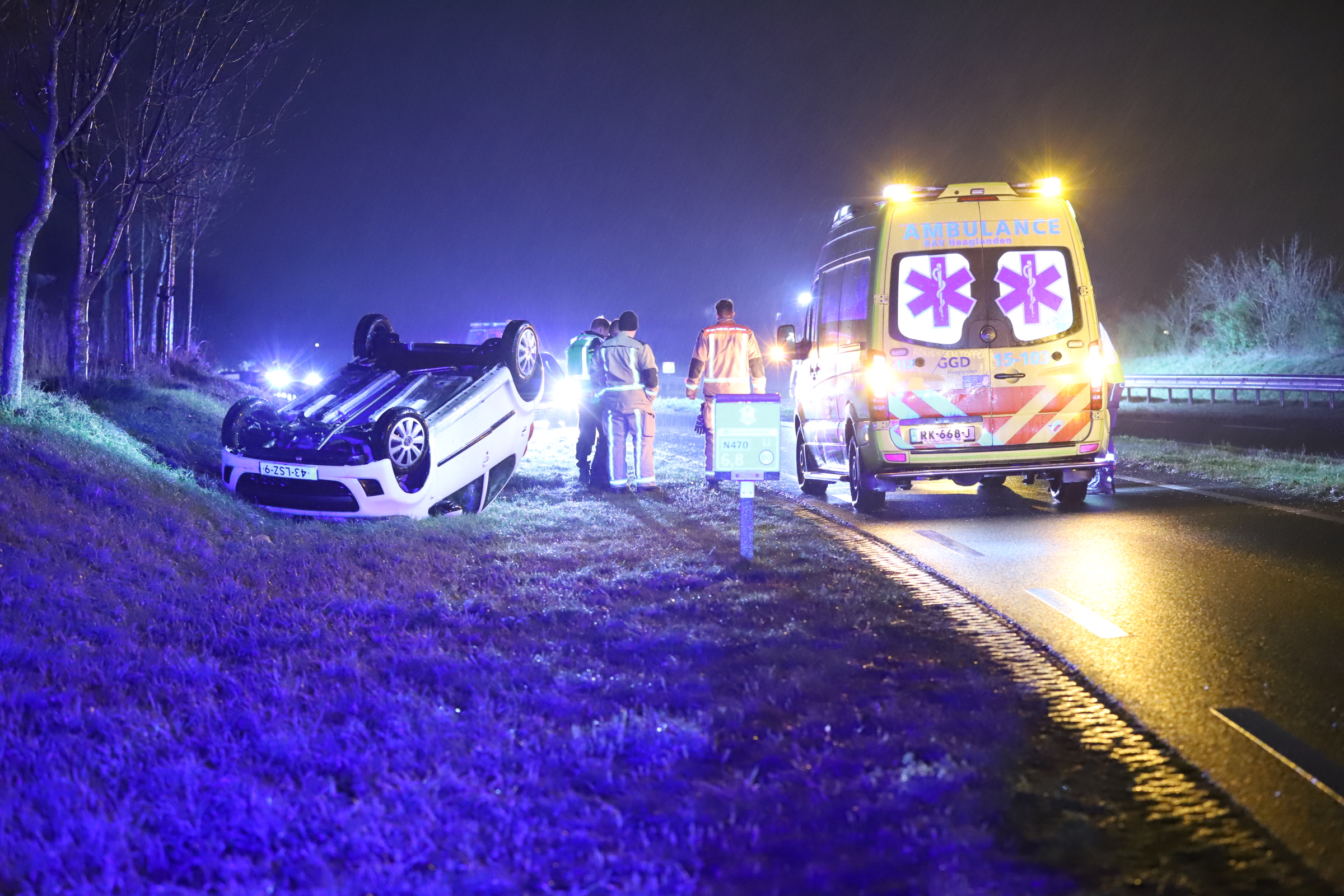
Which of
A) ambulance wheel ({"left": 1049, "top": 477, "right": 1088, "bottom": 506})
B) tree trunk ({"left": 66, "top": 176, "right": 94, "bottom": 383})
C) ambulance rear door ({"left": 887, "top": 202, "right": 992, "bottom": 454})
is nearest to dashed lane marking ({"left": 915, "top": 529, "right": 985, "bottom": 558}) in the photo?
ambulance rear door ({"left": 887, "top": 202, "right": 992, "bottom": 454})

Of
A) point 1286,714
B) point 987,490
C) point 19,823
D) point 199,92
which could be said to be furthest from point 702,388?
point 19,823

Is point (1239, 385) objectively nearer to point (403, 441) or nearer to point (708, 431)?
point (708, 431)

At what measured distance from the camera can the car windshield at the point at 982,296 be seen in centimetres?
1027

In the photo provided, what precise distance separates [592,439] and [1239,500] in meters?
7.17

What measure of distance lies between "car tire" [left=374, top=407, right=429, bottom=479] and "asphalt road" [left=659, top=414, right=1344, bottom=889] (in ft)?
12.6

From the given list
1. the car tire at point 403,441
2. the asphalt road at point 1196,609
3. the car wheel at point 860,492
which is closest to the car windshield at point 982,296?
the car wheel at point 860,492

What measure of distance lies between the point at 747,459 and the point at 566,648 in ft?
9.09

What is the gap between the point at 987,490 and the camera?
13.0m

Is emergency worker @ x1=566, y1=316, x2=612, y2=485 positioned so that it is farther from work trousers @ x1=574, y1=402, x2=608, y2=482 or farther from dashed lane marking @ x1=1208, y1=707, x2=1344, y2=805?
dashed lane marking @ x1=1208, y1=707, x2=1344, y2=805

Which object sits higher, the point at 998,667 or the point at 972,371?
the point at 972,371

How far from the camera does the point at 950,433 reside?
10.4 m

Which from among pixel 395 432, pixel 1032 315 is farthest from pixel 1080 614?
pixel 395 432

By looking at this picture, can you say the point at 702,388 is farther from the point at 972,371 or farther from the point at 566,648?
the point at 566,648

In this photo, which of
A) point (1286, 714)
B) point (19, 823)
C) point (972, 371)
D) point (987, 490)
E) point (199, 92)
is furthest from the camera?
point (199, 92)
